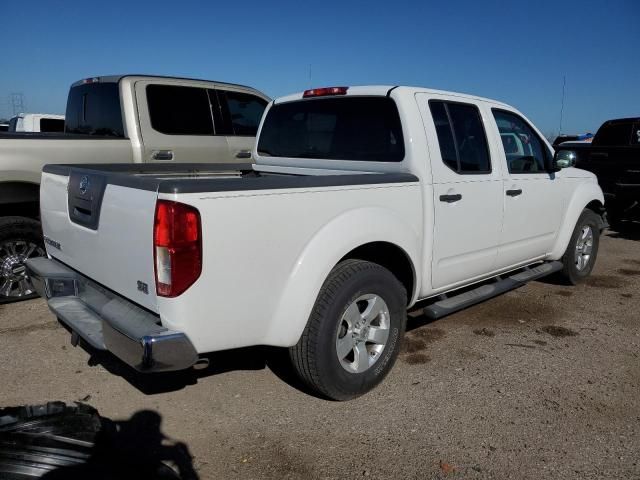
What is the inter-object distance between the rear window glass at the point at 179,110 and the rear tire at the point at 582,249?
4150mm

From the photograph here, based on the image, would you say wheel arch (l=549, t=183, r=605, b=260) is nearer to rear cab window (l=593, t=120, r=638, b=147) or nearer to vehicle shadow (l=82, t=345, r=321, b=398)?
vehicle shadow (l=82, t=345, r=321, b=398)

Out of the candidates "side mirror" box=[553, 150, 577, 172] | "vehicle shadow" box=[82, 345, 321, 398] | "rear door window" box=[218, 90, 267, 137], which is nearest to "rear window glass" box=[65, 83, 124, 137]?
"rear door window" box=[218, 90, 267, 137]

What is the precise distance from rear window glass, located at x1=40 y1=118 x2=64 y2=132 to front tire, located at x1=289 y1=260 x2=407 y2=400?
803 cm

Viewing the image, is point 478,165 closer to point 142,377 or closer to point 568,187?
point 568,187

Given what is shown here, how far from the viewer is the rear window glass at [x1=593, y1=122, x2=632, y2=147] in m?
9.60

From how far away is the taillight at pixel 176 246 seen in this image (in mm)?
2295

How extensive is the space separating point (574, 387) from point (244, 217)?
2491mm

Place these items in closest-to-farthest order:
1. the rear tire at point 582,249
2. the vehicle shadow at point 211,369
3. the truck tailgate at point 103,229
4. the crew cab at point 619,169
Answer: the truck tailgate at point 103,229 < the vehicle shadow at point 211,369 < the rear tire at point 582,249 < the crew cab at point 619,169

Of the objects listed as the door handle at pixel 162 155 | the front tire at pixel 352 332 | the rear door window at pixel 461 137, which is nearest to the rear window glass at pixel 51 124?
the door handle at pixel 162 155

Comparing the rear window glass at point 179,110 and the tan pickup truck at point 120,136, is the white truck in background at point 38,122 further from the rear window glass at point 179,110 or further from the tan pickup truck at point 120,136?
the rear window glass at point 179,110

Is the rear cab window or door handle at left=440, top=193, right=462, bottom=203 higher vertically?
the rear cab window

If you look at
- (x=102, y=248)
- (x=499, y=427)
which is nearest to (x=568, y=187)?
(x=499, y=427)

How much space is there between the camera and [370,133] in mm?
3762

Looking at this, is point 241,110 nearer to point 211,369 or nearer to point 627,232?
point 211,369
